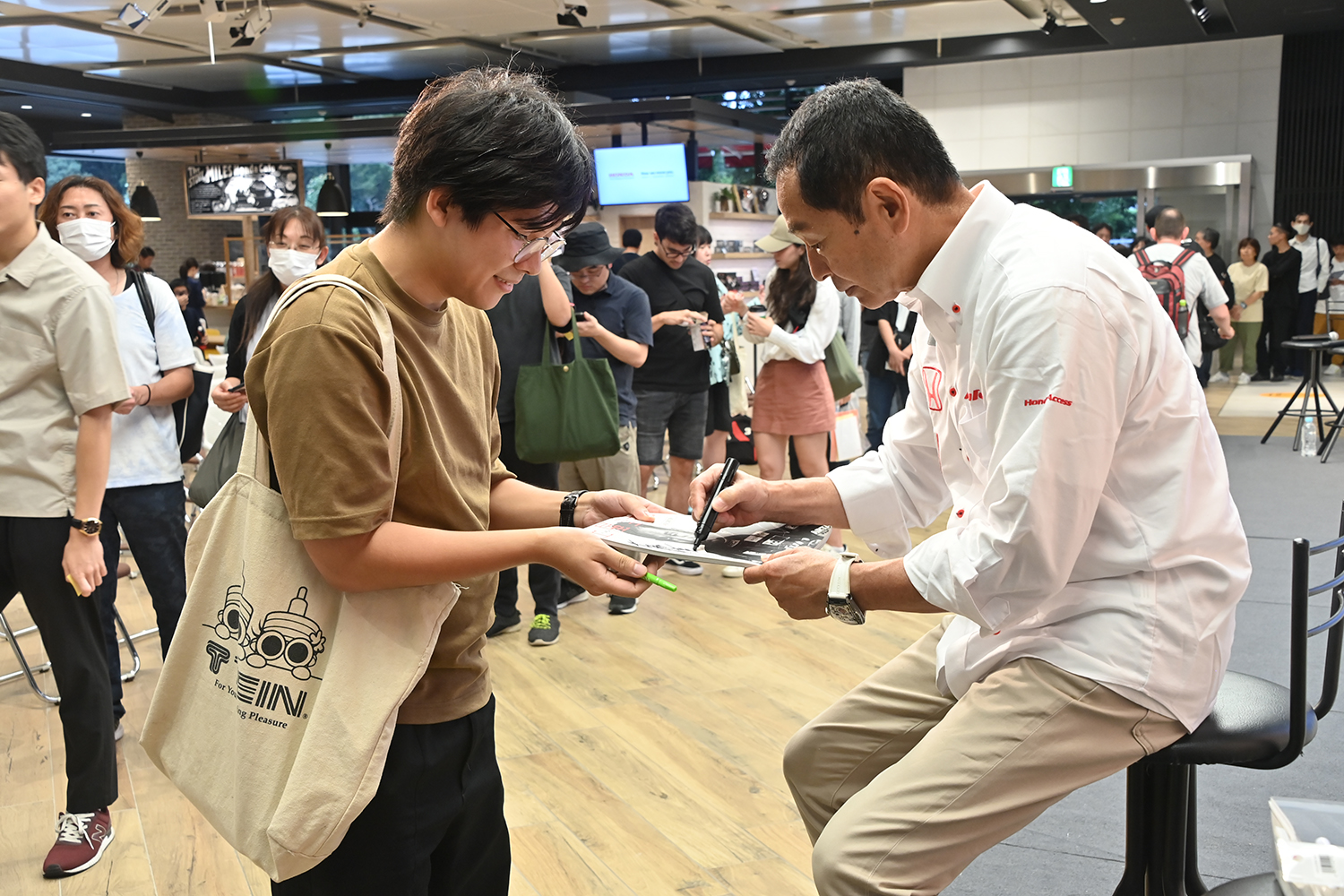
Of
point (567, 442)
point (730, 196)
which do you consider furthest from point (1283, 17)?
point (567, 442)

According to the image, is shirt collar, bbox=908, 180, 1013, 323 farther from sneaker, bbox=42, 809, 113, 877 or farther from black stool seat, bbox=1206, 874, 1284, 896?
sneaker, bbox=42, 809, 113, 877

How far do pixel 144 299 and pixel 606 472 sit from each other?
6.78 ft

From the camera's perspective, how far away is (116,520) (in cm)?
349

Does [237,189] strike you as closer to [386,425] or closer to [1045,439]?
[386,425]

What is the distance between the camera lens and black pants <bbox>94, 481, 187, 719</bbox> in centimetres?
343

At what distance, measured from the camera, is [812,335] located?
16.5ft

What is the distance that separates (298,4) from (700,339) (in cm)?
702

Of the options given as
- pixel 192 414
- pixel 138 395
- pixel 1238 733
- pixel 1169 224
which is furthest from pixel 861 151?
pixel 1169 224

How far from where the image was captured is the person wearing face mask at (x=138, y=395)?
338 centimetres

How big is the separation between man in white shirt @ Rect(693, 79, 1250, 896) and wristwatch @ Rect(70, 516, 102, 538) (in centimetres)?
174

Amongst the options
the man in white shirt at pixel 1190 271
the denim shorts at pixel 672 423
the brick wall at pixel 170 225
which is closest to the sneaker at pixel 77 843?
the denim shorts at pixel 672 423

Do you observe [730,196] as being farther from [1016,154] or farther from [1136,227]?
[1136,227]

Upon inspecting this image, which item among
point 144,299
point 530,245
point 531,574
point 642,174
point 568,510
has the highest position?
point 642,174

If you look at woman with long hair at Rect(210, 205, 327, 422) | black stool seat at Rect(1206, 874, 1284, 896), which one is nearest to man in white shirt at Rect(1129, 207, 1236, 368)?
woman with long hair at Rect(210, 205, 327, 422)
